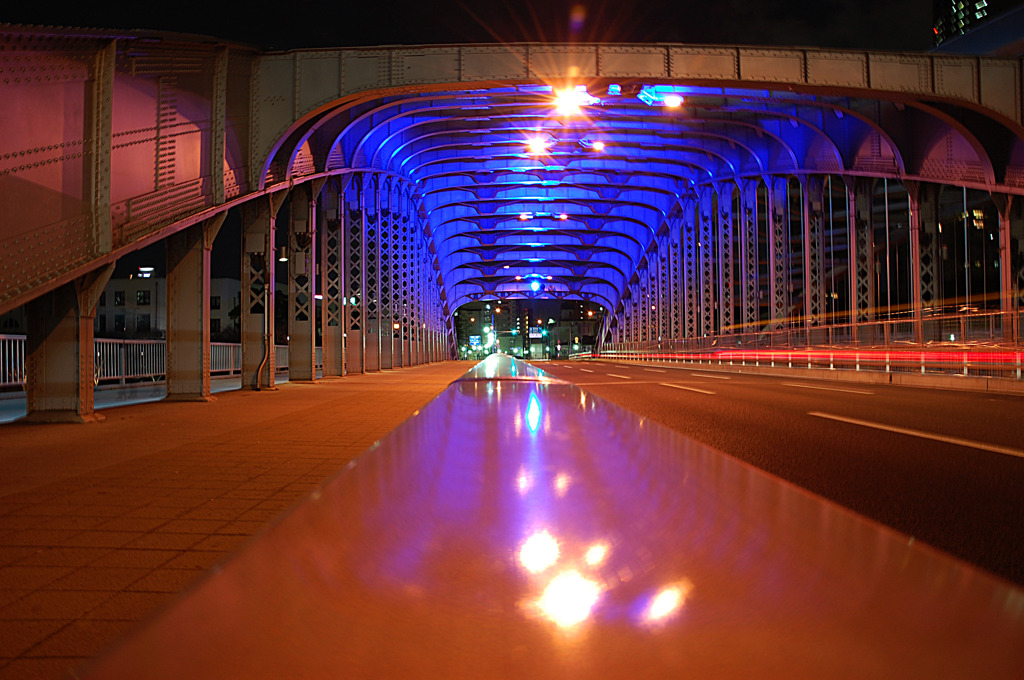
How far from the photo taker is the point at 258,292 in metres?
18.3

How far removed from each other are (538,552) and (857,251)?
34498 millimetres

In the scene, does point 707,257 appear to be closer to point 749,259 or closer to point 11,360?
point 749,259

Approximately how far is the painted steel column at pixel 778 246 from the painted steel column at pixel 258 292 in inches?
1057

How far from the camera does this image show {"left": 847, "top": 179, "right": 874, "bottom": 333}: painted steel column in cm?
3272

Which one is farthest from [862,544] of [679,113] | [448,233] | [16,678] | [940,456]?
[448,233]

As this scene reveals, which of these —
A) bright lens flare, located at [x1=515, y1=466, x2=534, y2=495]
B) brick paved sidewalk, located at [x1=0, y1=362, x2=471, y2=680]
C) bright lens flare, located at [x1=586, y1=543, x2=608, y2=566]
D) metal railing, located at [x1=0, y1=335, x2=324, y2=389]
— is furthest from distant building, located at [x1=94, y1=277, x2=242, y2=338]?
bright lens flare, located at [x1=586, y1=543, x2=608, y2=566]

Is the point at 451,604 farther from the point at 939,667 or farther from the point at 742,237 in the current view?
the point at 742,237

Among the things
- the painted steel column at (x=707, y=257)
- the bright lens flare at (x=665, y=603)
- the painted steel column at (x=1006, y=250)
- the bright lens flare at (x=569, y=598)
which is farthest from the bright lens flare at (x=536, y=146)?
the bright lens flare at (x=665, y=603)

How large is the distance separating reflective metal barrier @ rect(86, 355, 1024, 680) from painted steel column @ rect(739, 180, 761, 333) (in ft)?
120

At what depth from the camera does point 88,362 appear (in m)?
10.7

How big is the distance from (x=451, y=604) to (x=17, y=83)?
10408 mm

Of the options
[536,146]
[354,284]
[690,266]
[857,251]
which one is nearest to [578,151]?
[536,146]

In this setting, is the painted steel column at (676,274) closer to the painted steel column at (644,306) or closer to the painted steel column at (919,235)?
the painted steel column at (644,306)

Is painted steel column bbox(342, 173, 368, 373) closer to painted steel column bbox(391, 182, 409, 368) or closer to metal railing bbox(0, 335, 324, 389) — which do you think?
painted steel column bbox(391, 182, 409, 368)
